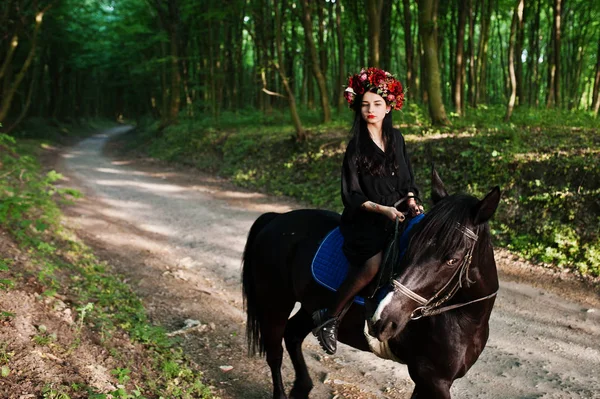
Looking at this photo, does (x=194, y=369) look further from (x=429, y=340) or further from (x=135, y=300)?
(x=429, y=340)

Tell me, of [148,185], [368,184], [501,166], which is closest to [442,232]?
[368,184]

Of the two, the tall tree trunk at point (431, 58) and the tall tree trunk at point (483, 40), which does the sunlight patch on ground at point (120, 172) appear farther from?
the tall tree trunk at point (483, 40)

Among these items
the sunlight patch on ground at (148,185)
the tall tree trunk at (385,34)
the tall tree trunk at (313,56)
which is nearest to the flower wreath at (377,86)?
the sunlight patch on ground at (148,185)

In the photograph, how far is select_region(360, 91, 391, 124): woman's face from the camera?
3.19 meters

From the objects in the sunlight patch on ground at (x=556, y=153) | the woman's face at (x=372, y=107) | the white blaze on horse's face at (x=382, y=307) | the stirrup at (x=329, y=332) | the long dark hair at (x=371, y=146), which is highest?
the woman's face at (x=372, y=107)

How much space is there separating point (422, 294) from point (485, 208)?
0.60 meters

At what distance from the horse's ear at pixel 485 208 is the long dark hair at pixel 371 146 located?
2.49 ft

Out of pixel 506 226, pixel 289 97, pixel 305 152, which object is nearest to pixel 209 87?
pixel 289 97

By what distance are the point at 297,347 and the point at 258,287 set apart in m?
0.64

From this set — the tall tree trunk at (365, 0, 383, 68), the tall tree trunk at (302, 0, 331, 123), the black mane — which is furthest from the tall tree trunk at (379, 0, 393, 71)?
the black mane

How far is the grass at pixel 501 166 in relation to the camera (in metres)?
7.51

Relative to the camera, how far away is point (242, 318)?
5801 mm

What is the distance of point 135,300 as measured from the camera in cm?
576

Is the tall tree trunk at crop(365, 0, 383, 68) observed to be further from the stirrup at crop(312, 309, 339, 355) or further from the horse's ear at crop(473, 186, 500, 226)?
the horse's ear at crop(473, 186, 500, 226)
